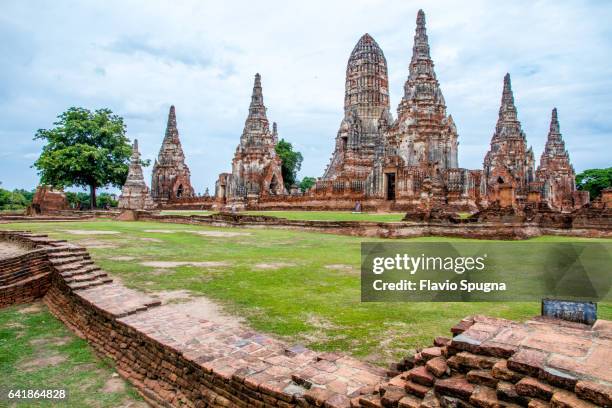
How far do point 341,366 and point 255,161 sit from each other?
36.1 meters

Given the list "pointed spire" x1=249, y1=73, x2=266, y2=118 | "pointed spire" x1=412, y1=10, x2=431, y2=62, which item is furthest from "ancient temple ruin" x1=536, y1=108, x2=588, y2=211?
"pointed spire" x1=249, y1=73, x2=266, y2=118

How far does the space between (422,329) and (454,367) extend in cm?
205

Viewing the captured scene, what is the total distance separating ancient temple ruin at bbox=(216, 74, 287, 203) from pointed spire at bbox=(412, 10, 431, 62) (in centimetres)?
1439

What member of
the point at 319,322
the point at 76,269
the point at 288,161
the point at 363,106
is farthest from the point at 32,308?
the point at 288,161

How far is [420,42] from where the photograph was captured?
31.7 m

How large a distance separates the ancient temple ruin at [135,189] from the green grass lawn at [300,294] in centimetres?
2427

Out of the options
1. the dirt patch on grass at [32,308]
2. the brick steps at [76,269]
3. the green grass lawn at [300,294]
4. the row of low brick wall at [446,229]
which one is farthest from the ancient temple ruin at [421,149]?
the dirt patch on grass at [32,308]

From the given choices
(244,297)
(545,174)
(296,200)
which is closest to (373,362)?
(244,297)

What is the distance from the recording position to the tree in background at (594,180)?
55.9 meters

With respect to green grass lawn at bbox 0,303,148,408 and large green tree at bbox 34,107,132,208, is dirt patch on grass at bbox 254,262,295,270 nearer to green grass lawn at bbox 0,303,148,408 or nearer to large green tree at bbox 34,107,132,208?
green grass lawn at bbox 0,303,148,408

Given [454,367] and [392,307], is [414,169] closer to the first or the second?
[392,307]

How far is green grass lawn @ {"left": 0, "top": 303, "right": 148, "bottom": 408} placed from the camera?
13.6 ft

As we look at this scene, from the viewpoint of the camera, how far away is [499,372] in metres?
2.72

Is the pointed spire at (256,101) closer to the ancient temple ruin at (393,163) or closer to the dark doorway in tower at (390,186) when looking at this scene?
the ancient temple ruin at (393,163)
